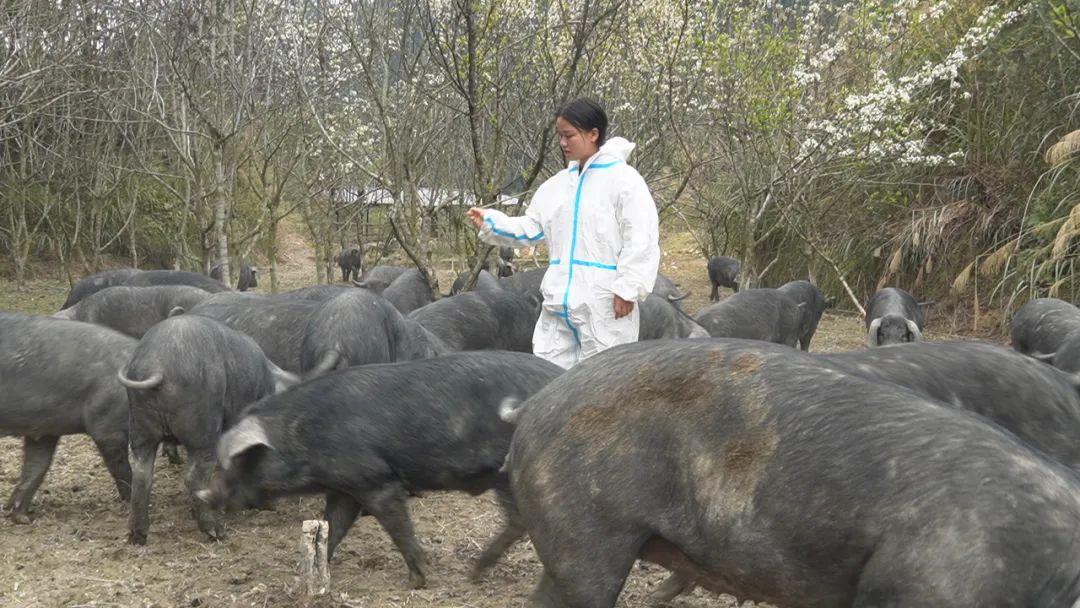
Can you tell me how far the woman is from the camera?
5.40 metres

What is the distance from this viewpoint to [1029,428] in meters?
4.12

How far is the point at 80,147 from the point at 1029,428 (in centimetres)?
1673

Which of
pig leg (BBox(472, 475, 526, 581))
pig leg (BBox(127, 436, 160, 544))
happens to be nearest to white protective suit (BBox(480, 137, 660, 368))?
pig leg (BBox(472, 475, 526, 581))

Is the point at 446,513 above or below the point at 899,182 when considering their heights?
below

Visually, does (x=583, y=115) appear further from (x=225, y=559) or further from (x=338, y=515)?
(x=225, y=559)

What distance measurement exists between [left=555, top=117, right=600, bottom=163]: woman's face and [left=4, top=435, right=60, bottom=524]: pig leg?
3215 mm

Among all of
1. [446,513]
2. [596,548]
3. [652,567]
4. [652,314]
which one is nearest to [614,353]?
[596,548]

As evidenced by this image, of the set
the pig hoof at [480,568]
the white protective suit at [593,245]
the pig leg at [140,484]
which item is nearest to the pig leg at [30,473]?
the pig leg at [140,484]

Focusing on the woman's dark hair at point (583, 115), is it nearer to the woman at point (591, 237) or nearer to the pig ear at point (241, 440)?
the woman at point (591, 237)

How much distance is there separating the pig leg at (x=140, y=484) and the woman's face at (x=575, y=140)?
251 centimetres

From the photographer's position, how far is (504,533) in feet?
16.4

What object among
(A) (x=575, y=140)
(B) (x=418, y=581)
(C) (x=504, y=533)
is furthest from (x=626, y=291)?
(B) (x=418, y=581)

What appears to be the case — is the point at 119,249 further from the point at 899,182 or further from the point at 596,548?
the point at 596,548

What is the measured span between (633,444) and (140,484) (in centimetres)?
345
